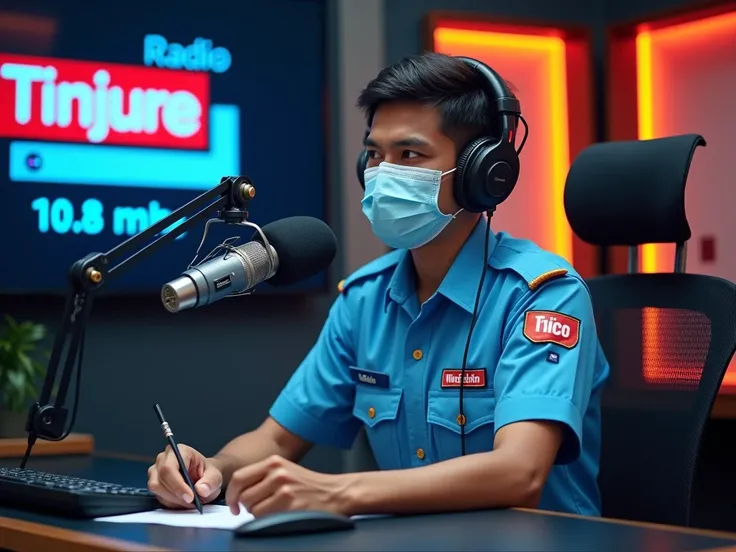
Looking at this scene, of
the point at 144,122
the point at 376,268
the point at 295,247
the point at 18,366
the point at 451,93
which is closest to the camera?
the point at 295,247

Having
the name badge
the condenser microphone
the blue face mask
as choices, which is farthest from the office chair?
the condenser microphone

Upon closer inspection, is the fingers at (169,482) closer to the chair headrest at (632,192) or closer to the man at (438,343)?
the man at (438,343)

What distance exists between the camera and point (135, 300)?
3.23 m

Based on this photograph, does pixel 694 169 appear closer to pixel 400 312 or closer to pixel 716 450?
pixel 716 450

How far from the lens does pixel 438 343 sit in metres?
1.79

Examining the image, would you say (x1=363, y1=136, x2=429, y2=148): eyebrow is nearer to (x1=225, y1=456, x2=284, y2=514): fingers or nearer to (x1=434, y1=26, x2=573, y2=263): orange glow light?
(x1=225, y1=456, x2=284, y2=514): fingers

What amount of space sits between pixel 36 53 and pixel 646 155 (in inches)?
71.7

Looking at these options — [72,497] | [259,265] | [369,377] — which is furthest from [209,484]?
[369,377]

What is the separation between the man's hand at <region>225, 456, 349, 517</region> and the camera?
4.12 feet

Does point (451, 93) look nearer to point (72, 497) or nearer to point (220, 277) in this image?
point (220, 277)

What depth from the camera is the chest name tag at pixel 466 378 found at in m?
1.71

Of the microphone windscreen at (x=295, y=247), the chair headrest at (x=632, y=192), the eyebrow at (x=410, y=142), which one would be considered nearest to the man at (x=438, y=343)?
the eyebrow at (x=410, y=142)

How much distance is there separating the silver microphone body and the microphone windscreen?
0.03 meters

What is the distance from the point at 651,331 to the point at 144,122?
1760 millimetres
